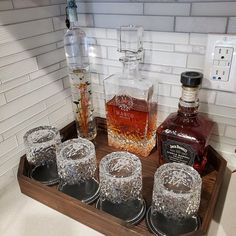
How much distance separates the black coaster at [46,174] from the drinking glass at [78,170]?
32mm

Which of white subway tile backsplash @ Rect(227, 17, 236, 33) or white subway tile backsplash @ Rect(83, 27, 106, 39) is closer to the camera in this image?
white subway tile backsplash @ Rect(227, 17, 236, 33)

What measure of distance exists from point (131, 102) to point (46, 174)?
307 mm

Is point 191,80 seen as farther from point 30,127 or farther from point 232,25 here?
point 30,127

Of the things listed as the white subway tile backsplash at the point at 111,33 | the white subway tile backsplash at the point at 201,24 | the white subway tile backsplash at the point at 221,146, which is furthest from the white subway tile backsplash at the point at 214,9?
the white subway tile backsplash at the point at 221,146

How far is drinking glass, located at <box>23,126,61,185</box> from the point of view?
0.69 meters

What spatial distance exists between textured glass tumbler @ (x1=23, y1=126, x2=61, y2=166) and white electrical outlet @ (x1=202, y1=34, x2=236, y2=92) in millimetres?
438

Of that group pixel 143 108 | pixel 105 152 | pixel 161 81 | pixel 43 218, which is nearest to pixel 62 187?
pixel 43 218

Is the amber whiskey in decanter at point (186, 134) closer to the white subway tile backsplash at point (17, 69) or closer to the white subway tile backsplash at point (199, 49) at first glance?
the white subway tile backsplash at point (199, 49)

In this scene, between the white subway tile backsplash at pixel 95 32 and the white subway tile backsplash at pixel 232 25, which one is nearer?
the white subway tile backsplash at pixel 232 25

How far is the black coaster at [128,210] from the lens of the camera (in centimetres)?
57

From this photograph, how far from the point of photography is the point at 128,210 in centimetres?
59

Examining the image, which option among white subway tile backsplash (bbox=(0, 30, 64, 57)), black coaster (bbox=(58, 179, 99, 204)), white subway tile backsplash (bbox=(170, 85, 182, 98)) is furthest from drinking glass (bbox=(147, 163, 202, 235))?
white subway tile backsplash (bbox=(0, 30, 64, 57))

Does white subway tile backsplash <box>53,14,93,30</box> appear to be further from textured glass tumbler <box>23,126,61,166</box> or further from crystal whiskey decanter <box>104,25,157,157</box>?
textured glass tumbler <box>23,126,61,166</box>

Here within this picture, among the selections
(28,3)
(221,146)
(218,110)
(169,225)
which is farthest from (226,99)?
(28,3)
